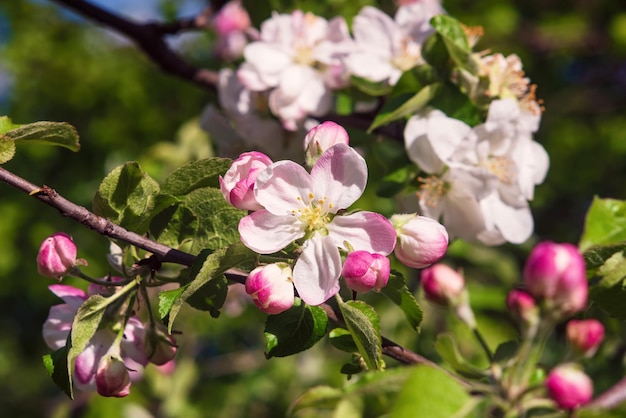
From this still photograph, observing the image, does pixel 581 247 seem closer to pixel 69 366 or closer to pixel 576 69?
pixel 69 366

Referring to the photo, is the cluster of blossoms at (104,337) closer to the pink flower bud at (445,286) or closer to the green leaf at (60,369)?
the green leaf at (60,369)

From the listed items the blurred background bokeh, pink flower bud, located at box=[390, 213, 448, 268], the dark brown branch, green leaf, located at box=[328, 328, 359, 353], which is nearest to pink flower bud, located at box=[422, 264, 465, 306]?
pink flower bud, located at box=[390, 213, 448, 268]

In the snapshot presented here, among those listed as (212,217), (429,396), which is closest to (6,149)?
(212,217)

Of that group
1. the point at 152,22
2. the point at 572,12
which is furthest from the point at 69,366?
the point at 572,12

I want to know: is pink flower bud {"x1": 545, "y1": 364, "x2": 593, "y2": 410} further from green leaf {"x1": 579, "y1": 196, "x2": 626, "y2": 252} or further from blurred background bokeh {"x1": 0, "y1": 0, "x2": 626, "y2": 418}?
blurred background bokeh {"x1": 0, "y1": 0, "x2": 626, "y2": 418}

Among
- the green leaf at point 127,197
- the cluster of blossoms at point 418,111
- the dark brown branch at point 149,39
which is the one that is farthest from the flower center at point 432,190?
the dark brown branch at point 149,39

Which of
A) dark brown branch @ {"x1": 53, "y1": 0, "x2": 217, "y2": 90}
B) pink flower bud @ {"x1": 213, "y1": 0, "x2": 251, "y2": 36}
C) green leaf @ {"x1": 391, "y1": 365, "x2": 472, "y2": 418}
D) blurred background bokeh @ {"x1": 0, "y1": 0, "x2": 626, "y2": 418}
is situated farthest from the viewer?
blurred background bokeh @ {"x1": 0, "y1": 0, "x2": 626, "y2": 418}
